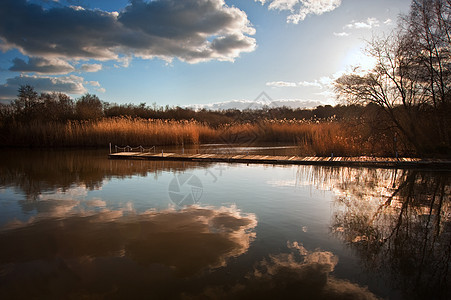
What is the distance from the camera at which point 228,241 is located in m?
4.07

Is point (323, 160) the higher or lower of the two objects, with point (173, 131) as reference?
lower

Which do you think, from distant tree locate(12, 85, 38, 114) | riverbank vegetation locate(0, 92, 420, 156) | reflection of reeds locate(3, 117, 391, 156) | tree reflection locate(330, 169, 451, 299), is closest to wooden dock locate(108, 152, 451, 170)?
riverbank vegetation locate(0, 92, 420, 156)

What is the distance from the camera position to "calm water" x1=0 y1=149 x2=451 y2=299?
300cm

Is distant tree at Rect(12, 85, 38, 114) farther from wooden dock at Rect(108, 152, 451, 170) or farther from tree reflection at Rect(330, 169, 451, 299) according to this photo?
tree reflection at Rect(330, 169, 451, 299)

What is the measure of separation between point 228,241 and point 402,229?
243 centimetres

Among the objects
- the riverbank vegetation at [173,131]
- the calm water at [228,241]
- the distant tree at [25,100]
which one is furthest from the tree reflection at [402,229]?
the distant tree at [25,100]

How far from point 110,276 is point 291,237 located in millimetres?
2260

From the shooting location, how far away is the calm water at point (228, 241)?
3.00 m

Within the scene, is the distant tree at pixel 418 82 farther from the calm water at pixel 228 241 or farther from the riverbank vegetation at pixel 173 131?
the calm water at pixel 228 241

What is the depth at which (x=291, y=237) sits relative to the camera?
13.6ft

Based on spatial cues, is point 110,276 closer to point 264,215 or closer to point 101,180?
point 264,215

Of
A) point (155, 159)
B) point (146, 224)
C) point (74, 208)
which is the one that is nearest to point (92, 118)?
point (155, 159)

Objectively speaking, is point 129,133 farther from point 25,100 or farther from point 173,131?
point 25,100

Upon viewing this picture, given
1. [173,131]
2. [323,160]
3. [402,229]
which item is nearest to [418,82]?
[323,160]
